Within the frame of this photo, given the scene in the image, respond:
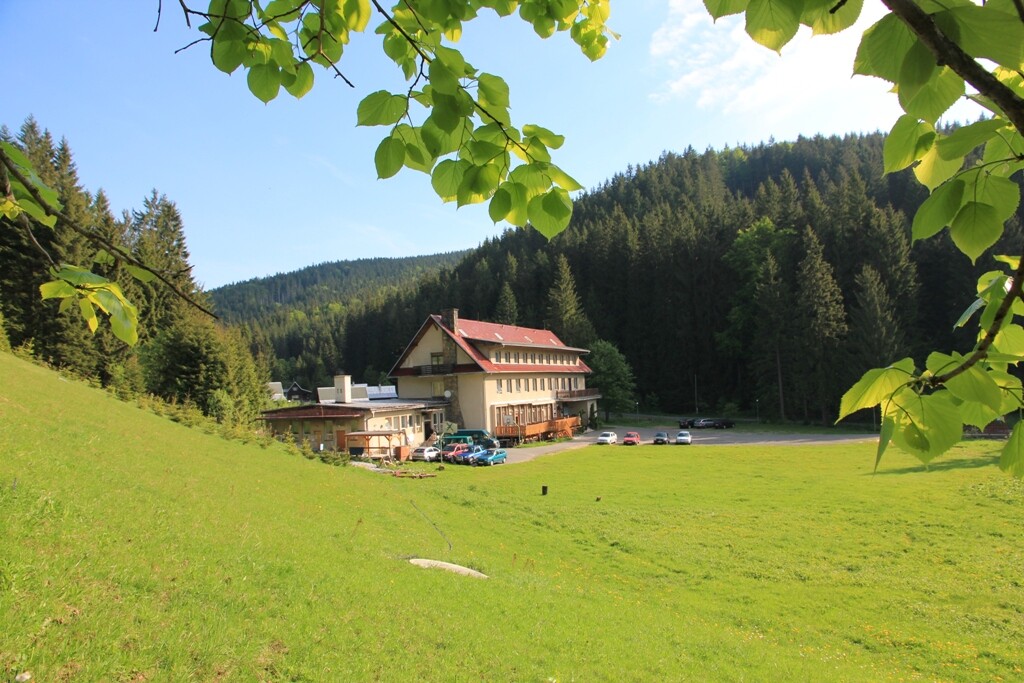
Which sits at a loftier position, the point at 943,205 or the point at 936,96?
the point at 936,96

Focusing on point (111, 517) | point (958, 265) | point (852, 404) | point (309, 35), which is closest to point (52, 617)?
point (111, 517)

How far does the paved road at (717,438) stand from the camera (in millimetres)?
33719

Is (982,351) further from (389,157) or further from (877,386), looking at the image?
(389,157)

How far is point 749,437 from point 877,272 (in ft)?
73.3

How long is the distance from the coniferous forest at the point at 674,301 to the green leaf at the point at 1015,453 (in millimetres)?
22079

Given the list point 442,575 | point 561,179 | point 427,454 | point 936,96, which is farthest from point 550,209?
Answer: point 427,454

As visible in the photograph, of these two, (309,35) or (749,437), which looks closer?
(309,35)

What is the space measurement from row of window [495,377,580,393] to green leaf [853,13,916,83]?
124 feet

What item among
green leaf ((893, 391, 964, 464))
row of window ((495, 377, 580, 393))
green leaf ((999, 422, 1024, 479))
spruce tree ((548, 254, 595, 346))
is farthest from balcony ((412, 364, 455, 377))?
green leaf ((893, 391, 964, 464))

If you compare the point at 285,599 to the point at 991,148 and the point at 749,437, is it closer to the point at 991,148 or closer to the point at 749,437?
the point at 991,148

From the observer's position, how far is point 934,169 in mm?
1250

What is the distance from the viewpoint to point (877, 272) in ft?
163

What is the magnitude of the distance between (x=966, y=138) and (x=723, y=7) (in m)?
0.56

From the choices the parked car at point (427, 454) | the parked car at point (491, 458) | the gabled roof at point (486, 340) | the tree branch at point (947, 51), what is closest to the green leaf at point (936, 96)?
the tree branch at point (947, 51)
